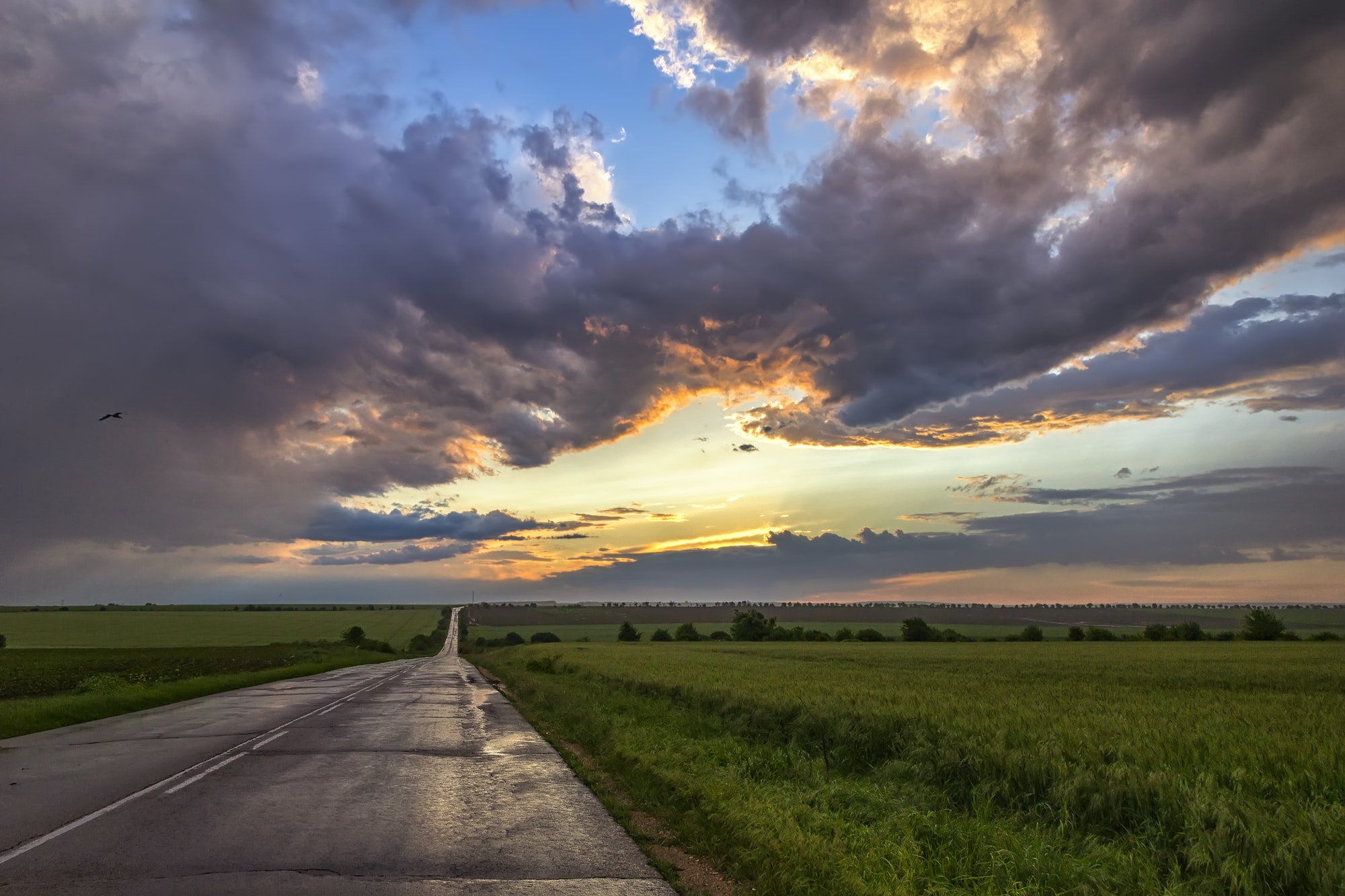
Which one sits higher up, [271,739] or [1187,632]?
[271,739]

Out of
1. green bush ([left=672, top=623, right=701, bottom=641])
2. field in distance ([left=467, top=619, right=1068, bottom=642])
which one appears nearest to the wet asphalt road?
green bush ([left=672, top=623, right=701, bottom=641])

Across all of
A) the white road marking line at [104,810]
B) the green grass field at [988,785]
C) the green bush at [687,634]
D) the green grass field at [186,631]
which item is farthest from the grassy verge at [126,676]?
the green bush at [687,634]

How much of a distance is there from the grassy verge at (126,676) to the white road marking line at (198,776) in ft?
27.6

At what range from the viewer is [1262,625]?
278 ft

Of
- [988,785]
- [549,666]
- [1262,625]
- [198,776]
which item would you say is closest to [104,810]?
[198,776]

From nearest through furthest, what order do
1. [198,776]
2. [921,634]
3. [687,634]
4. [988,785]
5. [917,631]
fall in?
[988,785]
[198,776]
[921,634]
[917,631]
[687,634]

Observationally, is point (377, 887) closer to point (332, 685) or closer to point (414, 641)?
point (332, 685)

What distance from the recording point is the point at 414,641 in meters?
128

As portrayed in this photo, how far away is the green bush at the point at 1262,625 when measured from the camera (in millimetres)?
84438

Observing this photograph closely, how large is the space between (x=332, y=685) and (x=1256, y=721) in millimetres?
35729

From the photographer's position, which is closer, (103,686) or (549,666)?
(103,686)

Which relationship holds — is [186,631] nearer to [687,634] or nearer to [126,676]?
[687,634]

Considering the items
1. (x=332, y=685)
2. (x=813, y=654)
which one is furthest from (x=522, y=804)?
(x=813, y=654)

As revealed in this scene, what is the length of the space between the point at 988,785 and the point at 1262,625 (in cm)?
10152
